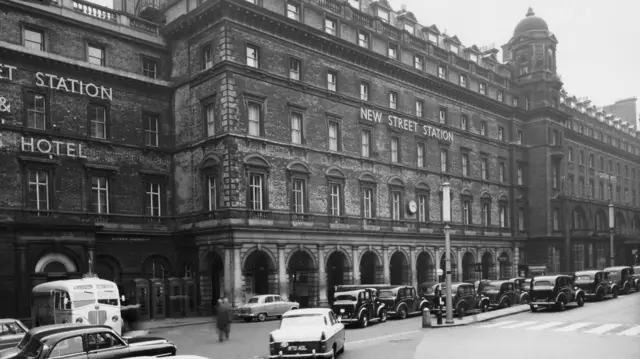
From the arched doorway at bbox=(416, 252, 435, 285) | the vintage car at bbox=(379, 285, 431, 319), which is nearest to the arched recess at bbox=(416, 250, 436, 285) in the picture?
the arched doorway at bbox=(416, 252, 435, 285)

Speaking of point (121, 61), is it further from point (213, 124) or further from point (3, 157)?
point (3, 157)

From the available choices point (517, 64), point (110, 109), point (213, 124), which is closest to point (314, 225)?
point (213, 124)

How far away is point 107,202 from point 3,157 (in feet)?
19.3

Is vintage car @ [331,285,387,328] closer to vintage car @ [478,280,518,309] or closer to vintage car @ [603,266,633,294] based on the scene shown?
vintage car @ [478,280,518,309]

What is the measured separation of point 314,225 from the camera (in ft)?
122

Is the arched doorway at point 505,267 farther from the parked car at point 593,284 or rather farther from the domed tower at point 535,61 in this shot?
the parked car at point 593,284

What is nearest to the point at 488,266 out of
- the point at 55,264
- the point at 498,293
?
the point at 498,293

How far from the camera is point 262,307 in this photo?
1233 inches

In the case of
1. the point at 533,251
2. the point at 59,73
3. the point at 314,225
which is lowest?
the point at 533,251

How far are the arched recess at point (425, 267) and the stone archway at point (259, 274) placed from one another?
13.3 meters

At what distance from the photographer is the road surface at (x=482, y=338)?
59.8 ft

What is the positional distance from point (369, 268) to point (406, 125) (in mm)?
10760

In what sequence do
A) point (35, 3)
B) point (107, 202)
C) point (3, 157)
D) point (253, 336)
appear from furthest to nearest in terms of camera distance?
1. point (107, 202)
2. point (35, 3)
3. point (3, 157)
4. point (253, 336)

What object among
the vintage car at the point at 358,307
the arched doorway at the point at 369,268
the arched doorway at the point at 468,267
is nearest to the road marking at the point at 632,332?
the vintage car at the point at 358,307
